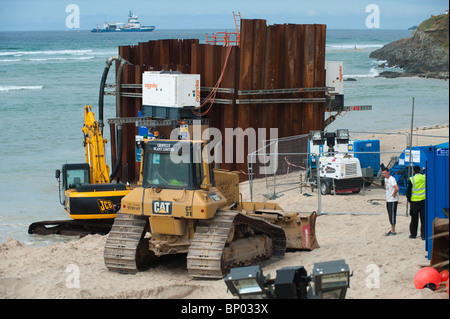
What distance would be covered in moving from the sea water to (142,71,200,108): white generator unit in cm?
448

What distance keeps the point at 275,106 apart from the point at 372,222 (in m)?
6.35

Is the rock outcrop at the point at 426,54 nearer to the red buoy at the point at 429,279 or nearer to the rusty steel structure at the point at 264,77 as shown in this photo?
the rusty steel structure at the point at 264,77

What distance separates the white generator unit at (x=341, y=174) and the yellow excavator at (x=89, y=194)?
547cm

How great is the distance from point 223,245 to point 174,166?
Answer: 166 centimetres

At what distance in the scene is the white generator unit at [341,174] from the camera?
1972 cm

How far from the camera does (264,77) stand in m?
21.4

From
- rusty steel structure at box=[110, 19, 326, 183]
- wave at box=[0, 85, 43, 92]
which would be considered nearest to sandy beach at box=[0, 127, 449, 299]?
rusty steel structure at box=[110, 19, 326, 183]

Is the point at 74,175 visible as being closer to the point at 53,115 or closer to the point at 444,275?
the point at 444,275

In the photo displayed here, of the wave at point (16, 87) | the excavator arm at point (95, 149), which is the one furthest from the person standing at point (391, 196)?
the wave at point (16, 87)

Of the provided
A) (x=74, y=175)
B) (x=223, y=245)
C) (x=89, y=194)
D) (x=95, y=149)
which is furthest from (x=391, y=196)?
(x=74, y=175)

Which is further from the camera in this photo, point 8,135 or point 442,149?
point 8,135
